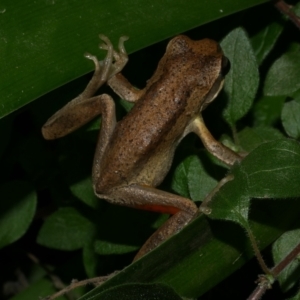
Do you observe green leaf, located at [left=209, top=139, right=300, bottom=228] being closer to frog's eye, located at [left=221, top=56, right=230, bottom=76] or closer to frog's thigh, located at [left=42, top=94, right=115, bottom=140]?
frog's eye, located at [left=221, top=56, right=230, bottom=76]

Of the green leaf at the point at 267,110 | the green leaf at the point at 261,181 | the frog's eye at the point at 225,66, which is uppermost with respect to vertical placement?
the frog's eye at the point at 225,66

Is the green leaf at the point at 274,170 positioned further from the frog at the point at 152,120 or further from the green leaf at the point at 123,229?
the green leaf at the point at 123,229

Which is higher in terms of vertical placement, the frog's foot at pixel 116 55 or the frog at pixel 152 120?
the frog's foot at pixel 116 55

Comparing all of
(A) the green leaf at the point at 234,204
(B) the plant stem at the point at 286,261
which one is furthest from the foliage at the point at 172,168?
(B) the plant stem at the point at 286,261

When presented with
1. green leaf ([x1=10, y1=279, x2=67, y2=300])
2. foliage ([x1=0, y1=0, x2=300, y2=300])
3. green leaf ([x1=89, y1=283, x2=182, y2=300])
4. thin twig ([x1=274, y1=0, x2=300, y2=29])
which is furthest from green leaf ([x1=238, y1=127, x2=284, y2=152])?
green leaf ([x1=10, y1=279, x2=67, y2=300])

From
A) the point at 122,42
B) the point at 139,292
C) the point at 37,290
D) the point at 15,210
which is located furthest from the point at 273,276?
the point at 37,290

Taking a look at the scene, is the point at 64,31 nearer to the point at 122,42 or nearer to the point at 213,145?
the point at 122,42

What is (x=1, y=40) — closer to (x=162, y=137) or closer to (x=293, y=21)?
(x=162, y=137)
